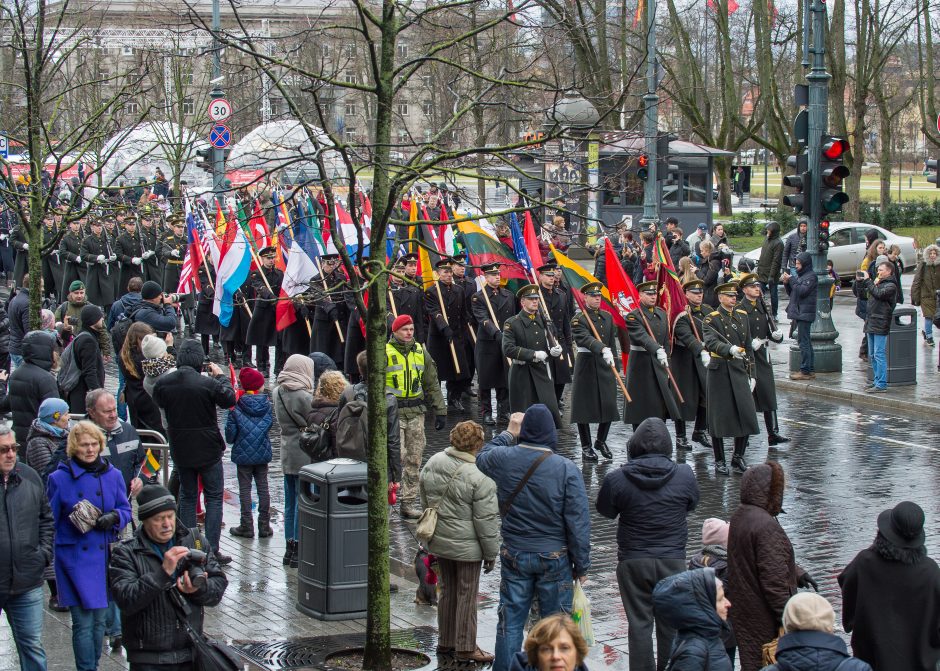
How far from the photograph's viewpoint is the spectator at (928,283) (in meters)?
21.5

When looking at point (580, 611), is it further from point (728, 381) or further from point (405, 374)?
point (728, 381)

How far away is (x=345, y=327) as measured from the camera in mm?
19375

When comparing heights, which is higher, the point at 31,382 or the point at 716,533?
the point at 31,382

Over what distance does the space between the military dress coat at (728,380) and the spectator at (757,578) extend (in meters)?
6.54

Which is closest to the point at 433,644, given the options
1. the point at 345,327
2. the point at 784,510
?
the point at 784,510

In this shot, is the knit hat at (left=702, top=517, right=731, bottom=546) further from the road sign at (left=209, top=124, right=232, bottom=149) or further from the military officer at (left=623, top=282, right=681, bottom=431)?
the road sign at (left=209, top=124, right=232, bottom=149)

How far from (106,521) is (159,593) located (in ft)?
5.11

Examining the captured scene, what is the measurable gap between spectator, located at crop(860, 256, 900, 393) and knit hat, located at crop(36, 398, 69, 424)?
11985 mm

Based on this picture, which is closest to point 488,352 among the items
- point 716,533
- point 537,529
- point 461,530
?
point 461,530

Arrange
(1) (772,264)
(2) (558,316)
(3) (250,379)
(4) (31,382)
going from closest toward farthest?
(3) (250,379) → (4) (31,382) → (2) (558,316) → (1) (772,264)

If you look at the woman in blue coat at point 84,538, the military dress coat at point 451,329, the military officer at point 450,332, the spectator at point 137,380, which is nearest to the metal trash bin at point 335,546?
the woman in blue coat at point 84,538

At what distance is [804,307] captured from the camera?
64.3 ft

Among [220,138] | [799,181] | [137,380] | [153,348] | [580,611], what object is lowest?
[580,611]

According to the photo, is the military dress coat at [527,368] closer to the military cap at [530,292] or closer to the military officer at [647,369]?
the military cap at [530,292]
